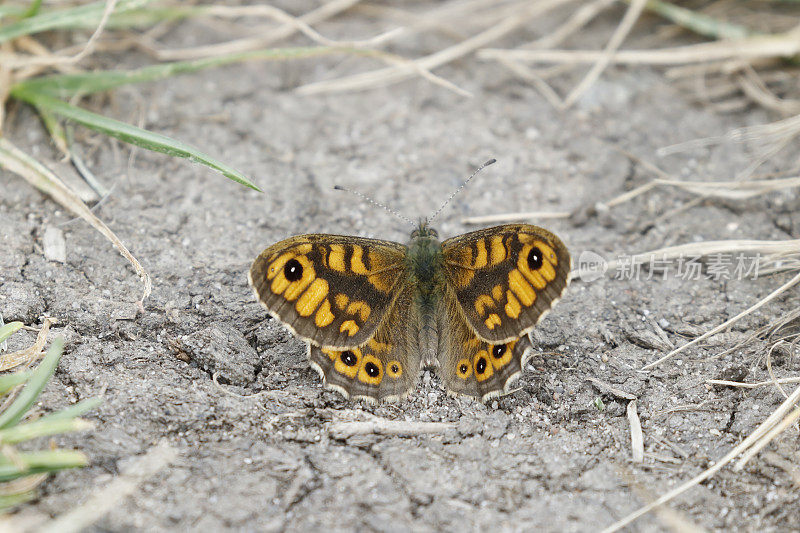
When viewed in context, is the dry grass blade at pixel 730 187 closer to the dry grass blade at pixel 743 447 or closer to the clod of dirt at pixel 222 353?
the dry grass blade at pixel 743 447

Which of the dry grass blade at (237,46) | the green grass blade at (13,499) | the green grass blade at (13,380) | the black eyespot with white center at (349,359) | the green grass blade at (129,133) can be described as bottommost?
the green grass blade at (13,499)

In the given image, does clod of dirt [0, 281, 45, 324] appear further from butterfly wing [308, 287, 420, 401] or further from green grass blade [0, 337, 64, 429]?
butterfly wing [308, 287, 420, 401]

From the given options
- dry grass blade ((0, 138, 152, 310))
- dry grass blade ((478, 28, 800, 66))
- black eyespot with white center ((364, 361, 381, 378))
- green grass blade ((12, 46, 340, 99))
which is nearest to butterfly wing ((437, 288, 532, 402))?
black eyespot with white center ((364, 361, 381, 378))

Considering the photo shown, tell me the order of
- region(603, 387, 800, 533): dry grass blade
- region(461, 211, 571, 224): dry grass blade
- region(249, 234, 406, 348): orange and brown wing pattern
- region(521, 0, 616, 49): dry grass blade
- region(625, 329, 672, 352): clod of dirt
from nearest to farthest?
region(603, 387, 800, 533): dry grass blade < region(249, 234, 406, 348): orange and brown wing pattern < region(625, 329, 672, 352): clod of dirt < region(461, 211, 571, 224): dry grass blade < region(521, 0, 616, 49): dry grass blade

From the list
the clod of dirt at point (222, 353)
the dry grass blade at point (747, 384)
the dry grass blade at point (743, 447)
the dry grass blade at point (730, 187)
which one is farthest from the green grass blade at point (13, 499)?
the dry grass blade at point (730, 187)

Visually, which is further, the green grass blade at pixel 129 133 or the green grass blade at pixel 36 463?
the green grass blade at pixel 129 133

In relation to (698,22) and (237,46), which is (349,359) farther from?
(698,22)

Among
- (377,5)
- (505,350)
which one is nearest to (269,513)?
(505,350)
